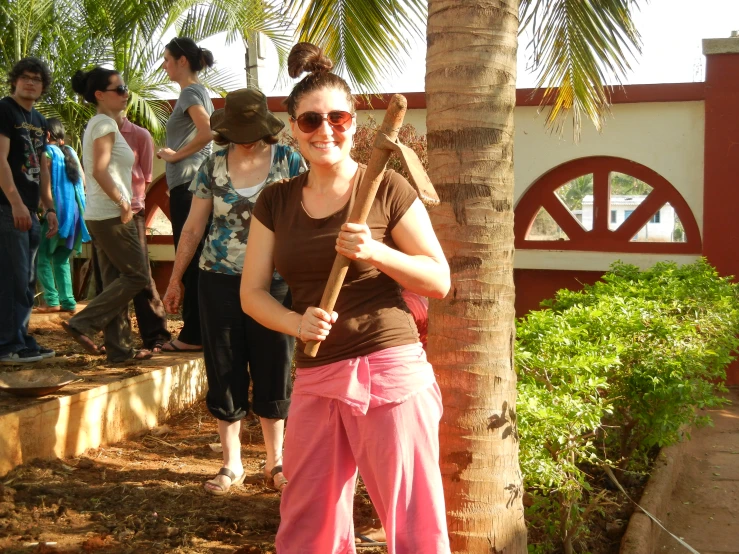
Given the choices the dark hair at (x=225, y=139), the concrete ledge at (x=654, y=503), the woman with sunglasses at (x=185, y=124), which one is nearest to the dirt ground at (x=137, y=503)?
the concrete ledge at (x=654, y=503)

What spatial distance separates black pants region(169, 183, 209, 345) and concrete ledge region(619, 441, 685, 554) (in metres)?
3.05

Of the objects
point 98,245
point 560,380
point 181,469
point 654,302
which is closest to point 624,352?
point 560,380

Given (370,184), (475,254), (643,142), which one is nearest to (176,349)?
(475,254)

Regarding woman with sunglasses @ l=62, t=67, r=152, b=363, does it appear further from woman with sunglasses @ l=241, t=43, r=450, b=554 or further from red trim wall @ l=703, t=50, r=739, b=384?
red trim wall @ l=703, t=50, r=739, b=384

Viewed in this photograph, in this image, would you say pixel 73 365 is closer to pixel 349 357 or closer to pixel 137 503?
pixel 137 503

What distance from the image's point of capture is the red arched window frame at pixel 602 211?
9719mm

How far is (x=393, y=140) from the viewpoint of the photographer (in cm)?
252

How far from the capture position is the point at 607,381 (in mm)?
5164

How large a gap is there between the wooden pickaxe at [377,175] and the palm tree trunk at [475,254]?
77 cm

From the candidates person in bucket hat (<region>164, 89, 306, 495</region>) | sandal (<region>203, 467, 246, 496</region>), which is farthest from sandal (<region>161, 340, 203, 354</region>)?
person in bucket hat (<region>164, 89, 306, 495</region>)

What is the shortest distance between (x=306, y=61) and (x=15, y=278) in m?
3.52

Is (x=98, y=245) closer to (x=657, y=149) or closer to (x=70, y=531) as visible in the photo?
(x=70, y=531)

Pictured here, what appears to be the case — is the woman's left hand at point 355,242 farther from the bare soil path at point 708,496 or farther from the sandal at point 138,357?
the sandal at point 138,357

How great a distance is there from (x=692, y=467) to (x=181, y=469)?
3.71 m
